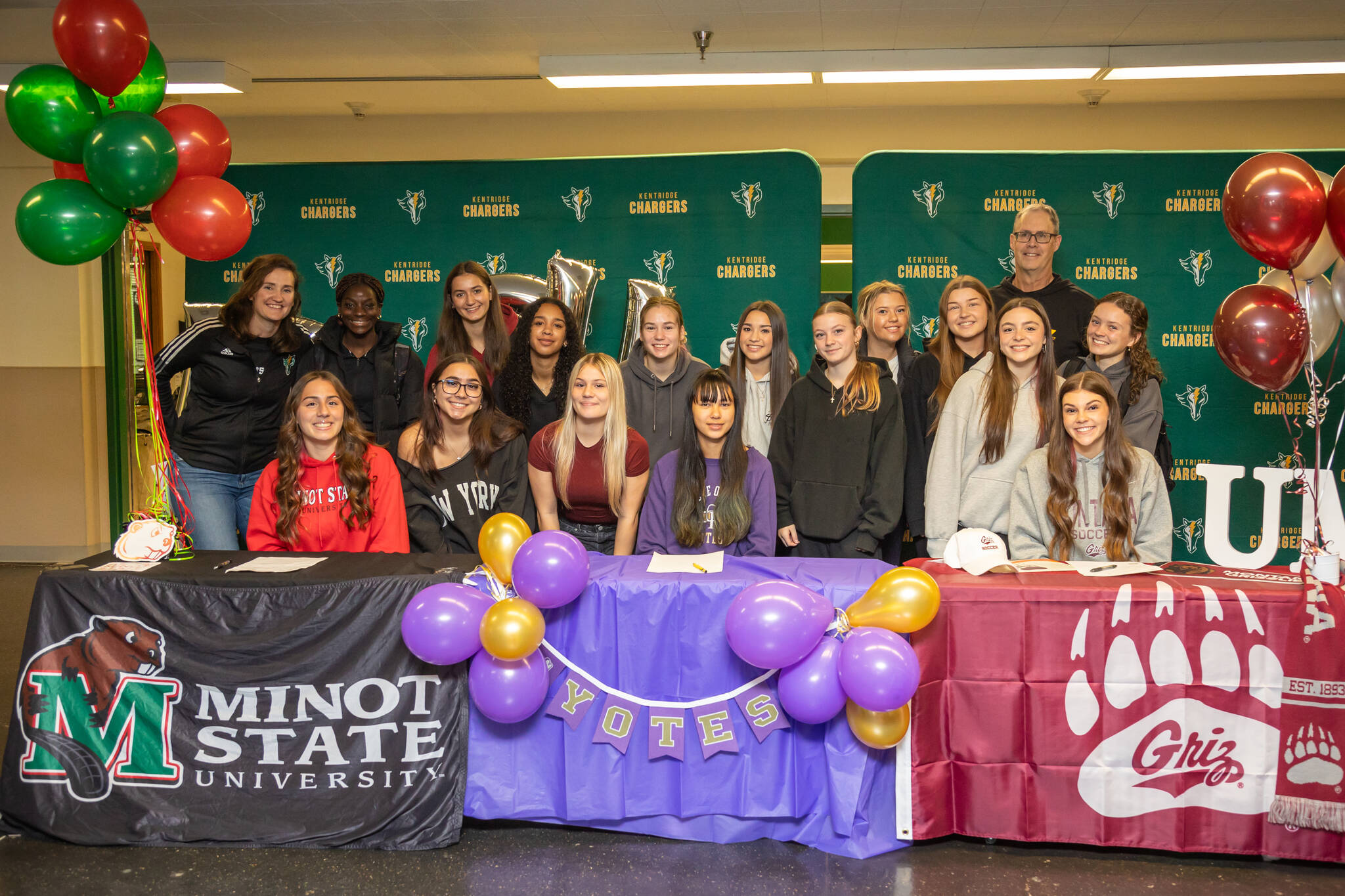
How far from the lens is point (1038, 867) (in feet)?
7.76

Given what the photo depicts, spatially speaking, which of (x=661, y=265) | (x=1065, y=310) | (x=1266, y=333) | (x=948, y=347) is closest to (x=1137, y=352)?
(x=1065, y=310)

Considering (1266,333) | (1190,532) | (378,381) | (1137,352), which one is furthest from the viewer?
(1190,532)

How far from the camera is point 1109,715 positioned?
94.7 inches

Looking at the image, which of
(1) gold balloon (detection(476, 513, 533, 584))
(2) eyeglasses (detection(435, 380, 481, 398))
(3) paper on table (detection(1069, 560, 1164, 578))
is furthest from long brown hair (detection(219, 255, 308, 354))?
(3) paper on table (detection(1069, 560, 1164, 578))

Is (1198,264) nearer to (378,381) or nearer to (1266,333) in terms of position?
(1266,333)

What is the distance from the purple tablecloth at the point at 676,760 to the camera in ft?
8.04

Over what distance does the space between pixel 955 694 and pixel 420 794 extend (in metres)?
1.43

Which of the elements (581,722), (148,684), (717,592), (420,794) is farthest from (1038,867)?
(148,684)

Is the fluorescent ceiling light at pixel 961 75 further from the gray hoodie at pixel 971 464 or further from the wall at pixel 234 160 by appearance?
the gray hoodie at pixel 971 464

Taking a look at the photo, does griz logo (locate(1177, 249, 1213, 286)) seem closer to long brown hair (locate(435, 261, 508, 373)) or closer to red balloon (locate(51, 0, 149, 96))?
long brown hair (locate(435, 261, 508, 373))

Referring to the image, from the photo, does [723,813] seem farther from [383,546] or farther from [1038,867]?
[383,546]

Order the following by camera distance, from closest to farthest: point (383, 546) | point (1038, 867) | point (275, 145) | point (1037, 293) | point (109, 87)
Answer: point (1038, 867), point (109, 87), point (383, 546), point (1037, 293), point (275, 145)

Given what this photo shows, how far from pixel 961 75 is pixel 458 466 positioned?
392 centimetres

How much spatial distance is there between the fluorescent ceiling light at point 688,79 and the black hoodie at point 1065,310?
195 cm
